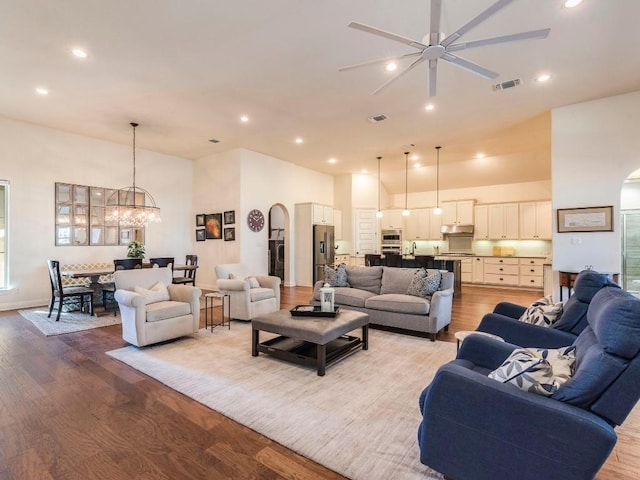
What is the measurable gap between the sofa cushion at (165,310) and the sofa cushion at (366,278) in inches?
98.8

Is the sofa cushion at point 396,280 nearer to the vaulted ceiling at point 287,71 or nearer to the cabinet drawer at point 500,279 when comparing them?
the vaulted ceiling at point 287,71

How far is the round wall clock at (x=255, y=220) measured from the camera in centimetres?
784

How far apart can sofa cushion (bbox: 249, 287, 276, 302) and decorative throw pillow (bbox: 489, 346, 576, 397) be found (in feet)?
12.7

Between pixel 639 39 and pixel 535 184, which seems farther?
pixel 535 184

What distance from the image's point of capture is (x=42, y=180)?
6305 mm

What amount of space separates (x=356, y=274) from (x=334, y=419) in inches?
120

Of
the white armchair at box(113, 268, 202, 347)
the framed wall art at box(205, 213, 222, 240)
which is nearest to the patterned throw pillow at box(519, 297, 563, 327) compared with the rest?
the white armchair at box(113, 268, 202, 347)

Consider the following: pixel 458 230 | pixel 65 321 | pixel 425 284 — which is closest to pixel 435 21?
pixel 425 284

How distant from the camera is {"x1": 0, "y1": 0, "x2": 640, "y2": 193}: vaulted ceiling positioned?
3107 millimetres

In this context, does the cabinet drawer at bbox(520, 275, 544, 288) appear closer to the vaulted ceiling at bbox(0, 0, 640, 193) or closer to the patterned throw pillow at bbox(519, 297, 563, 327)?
the vaulted ceiling at bbox(0, 0, 640, 193)

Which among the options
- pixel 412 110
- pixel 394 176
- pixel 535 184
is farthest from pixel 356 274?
pixel 535 184

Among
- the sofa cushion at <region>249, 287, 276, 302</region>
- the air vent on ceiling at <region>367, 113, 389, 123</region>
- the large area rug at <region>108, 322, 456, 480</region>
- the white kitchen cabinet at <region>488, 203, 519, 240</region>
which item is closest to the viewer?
the large area rug at <region>108, 322, 456, 480</region>

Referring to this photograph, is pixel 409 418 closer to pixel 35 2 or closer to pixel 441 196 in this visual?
pixel 35 2

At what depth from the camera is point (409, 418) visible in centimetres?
235
